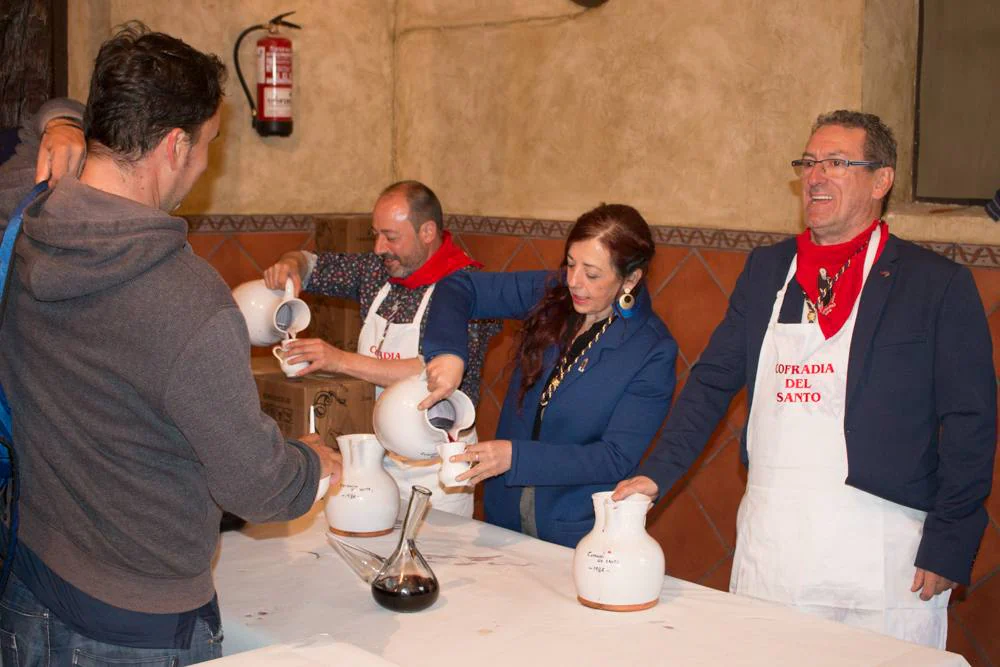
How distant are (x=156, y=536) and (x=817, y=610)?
4.92ft

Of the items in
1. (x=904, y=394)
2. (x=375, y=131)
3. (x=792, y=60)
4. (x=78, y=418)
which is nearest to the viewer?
(x=78, y=418)

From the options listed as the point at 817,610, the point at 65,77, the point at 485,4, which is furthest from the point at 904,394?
the point at 65,77

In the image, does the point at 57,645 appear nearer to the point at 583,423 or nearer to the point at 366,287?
the point at 583,423

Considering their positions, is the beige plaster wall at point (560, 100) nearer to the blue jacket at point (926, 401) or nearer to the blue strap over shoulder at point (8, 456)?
the blue jacket at point (926, 401)

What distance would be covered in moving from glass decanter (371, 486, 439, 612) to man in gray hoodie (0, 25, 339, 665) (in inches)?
15.9

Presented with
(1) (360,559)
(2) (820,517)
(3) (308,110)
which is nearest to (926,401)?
(2) (820,517)

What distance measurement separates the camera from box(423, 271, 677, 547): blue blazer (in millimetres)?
2717

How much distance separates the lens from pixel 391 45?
505cm

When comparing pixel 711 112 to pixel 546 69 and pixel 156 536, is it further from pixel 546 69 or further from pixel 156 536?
pixel 156 536

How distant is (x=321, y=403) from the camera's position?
3.67m

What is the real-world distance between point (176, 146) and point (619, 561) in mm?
1083

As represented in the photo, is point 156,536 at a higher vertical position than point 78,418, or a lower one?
lower

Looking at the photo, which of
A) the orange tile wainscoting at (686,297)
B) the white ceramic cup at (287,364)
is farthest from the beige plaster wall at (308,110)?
the white ceramic cup at (287,364)

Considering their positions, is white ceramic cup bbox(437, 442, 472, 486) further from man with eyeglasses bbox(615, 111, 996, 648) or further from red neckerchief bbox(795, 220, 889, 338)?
red neckerchief bbox(795, 220, 889, 338)
